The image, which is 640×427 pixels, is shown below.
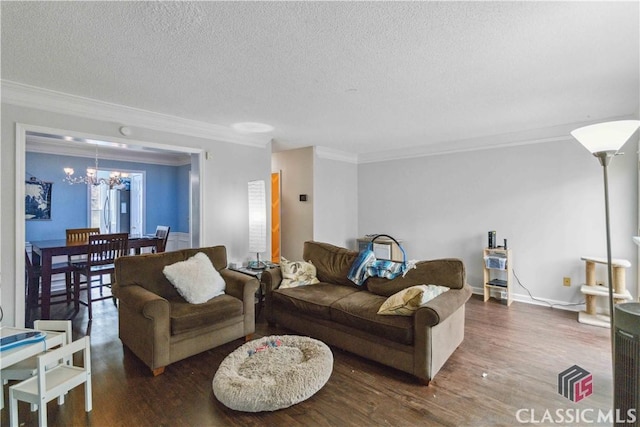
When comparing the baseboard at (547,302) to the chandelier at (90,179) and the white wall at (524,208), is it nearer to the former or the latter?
the white wall at (524,208)

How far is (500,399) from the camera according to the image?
2.08 m

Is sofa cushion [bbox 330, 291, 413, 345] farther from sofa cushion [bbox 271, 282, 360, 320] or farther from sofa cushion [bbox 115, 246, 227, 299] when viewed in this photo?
sofa cushion [bbox 115, 246, 227, 299]

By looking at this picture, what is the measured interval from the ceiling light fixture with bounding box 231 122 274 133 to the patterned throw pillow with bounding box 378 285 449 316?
2.68 meters

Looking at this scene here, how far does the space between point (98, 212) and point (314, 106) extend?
503 centimetres

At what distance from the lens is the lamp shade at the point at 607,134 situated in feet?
5.31

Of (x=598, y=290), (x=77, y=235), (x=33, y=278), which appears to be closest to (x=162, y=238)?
(x=77, y=235)

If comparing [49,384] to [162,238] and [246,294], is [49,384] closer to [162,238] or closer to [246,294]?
[246,294]

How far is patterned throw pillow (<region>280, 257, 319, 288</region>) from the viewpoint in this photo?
3355 millimetres

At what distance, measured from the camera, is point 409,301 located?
2.34m

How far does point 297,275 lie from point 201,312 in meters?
1.11

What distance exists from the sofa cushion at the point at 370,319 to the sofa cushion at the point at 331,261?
445 millimetres

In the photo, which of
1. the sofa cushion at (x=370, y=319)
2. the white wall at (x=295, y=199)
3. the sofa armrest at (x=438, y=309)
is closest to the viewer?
the sofa armrest at (x=438, y=309)

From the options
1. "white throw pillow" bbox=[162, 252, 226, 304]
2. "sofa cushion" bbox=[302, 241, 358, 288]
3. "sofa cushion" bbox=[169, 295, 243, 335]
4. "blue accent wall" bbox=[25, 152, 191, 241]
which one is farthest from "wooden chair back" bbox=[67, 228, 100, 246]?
"sofa cushion" bbox=[302, 241, 358, 288]

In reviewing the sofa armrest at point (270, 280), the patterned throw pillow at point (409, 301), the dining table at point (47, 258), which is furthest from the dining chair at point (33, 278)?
the patterned throw pillow at point (409, 301)
